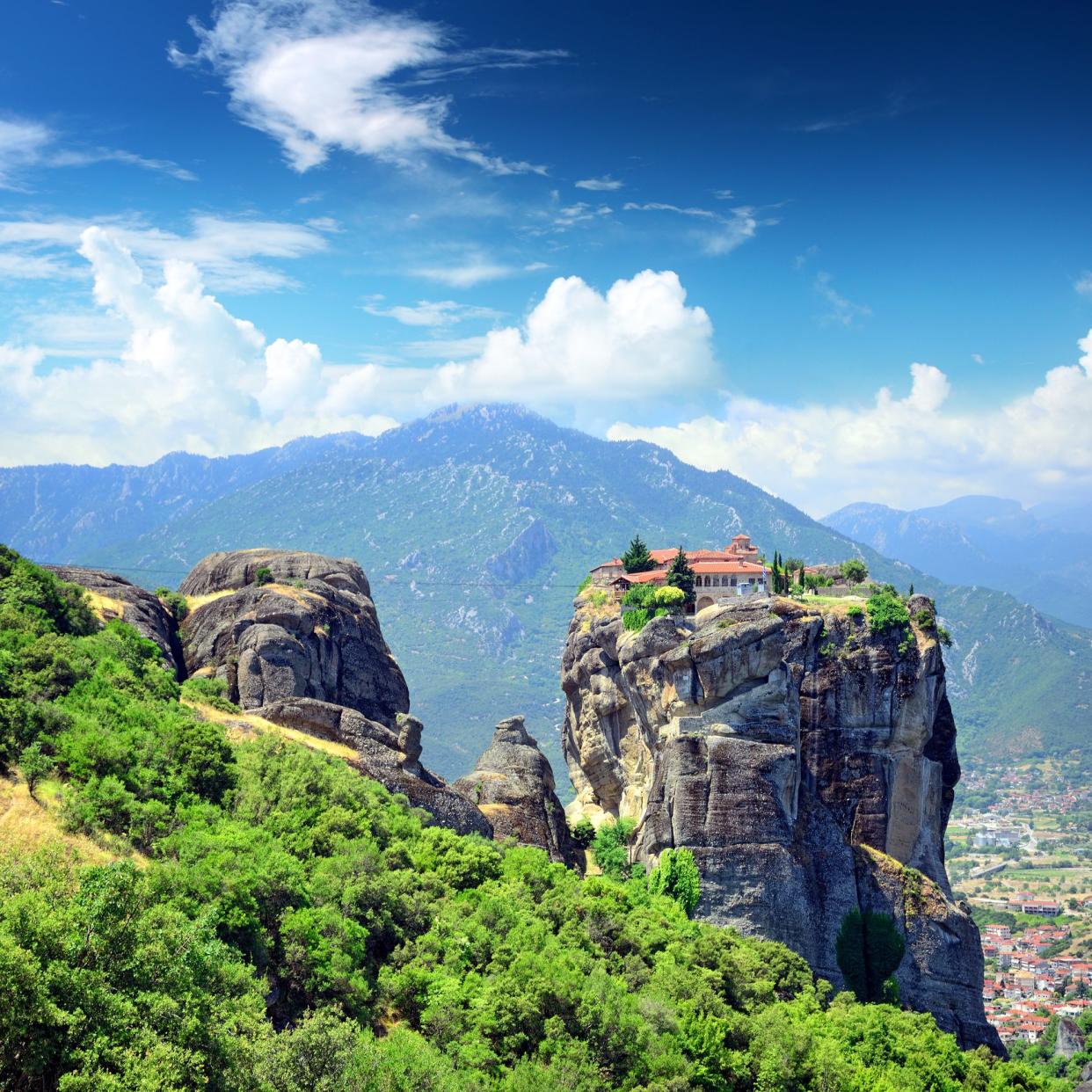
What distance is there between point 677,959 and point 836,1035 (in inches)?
297

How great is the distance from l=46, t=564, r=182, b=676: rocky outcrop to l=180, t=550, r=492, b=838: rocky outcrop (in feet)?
5.04

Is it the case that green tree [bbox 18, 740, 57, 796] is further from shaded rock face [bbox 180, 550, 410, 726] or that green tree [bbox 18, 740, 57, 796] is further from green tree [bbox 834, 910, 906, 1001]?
green tree [bbox 834, 910, 906, 1001]

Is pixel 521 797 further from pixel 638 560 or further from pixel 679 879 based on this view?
pixel 638 560

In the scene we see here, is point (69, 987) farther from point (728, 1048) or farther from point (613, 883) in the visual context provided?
point (613, 883)

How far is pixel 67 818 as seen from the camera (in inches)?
1454

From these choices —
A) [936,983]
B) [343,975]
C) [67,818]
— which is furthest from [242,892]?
[936,983]

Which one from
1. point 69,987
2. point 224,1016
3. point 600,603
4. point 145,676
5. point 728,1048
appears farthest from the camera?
point 600,603

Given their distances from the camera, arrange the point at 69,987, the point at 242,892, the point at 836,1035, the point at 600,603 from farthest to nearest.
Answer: the point at 600,603
the point at 836,1035
the point at 242,892
the point at 69,987

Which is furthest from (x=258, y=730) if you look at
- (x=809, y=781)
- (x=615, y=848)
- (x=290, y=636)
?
(x=809, y=781)

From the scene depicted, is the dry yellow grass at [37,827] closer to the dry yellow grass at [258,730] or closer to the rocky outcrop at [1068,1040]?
the dry yellow grass at [258,730]

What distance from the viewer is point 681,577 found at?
85.6 m

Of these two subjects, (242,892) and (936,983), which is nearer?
(242,892)

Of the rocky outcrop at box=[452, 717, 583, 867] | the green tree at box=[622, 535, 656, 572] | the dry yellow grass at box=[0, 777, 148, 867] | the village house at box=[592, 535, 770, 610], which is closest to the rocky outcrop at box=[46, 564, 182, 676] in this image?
the rocky outcrop at box=[452, 717, 583, 867]

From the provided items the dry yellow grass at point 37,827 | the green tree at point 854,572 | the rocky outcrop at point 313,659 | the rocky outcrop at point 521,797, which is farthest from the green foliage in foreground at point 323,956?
the green tree at point 854,572
